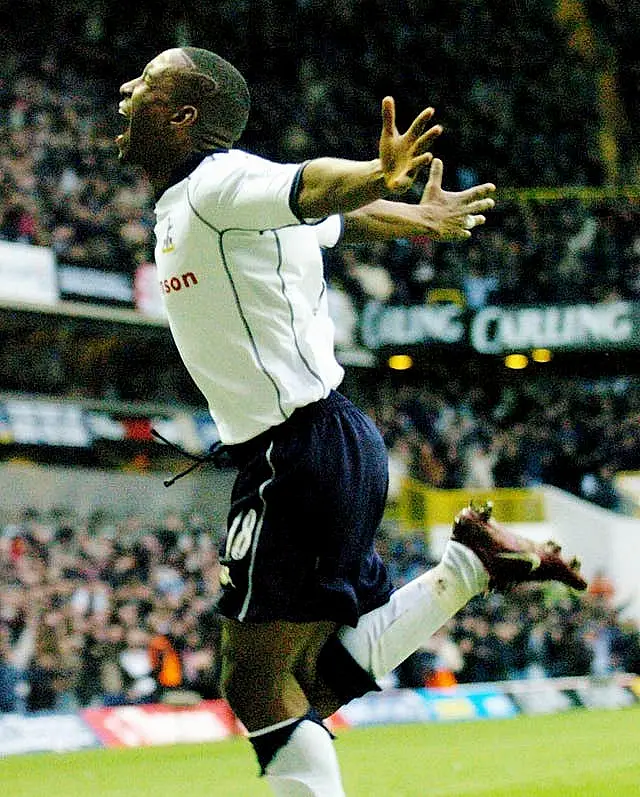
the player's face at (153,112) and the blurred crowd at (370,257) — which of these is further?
the blurred crowd at (370,257)

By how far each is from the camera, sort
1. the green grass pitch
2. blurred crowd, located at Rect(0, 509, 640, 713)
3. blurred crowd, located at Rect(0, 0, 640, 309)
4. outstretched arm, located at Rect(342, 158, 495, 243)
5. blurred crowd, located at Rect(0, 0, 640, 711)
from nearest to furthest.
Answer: outstretched arm, located at Rect(342, 158, 495, 243) → the green grass pitch → blurred crowd, located at Rect(0, 509, 640, 713) → blurred crowd, located at Rect(0, 0, 640, 711) → blurred crowd, located at Rect(0, 0, 640, 309)

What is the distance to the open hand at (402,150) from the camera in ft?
10.9

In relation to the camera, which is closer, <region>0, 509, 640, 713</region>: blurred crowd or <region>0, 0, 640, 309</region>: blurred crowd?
<region>0, 509, 640, 713</region>: blurred crowd

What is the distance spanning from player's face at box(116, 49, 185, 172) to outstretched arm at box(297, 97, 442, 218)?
2.31 feet

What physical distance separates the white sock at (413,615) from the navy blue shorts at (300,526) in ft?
0.34

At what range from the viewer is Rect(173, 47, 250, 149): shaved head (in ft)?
→ 13.0

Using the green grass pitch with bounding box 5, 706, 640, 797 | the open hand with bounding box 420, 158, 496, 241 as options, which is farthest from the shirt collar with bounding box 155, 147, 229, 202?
the green grass pitch with bounding box 5, 706, 640, 797

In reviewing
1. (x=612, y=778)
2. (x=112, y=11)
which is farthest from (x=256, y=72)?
(x=612, y=778)

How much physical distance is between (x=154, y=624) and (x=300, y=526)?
11279 millimetres

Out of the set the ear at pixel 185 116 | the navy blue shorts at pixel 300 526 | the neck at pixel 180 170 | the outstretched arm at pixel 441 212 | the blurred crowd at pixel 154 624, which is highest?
the ear at pixel 185 116

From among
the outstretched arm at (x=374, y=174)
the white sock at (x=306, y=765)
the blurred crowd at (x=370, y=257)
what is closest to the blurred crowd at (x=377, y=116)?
the blurred crowd at (x=370, y=257)

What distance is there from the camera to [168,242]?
3.92 metres

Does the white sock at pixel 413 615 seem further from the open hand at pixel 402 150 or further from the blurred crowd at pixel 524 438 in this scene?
the blurred crowd at pixel 524 438

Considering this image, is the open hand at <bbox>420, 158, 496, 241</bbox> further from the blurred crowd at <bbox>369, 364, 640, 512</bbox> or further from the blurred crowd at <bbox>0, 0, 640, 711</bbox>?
the blurred crowd at <bbox>369, 364, 640, 512</bbox>
